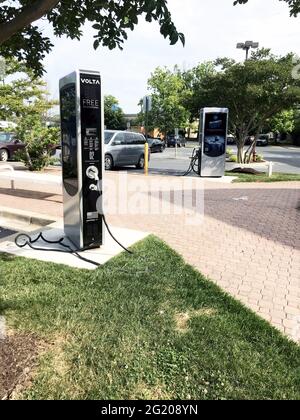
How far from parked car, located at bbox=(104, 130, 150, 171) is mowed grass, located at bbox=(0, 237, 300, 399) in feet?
37.3

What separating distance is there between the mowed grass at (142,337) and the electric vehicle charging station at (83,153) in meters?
0.79

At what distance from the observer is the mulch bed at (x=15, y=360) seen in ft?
8.71

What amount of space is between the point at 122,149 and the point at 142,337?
13322 millimetres

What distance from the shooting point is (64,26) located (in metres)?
3.49

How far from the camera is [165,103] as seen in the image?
42.3 m

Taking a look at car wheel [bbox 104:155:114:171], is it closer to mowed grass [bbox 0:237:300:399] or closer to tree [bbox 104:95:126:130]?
mowed grass [bbox 0:237:300:399]

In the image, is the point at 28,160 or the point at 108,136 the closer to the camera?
the point at 28,160

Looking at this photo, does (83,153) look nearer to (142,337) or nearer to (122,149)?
(142,337)

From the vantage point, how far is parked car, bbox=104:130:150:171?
616 inches

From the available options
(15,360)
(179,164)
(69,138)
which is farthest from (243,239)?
(179,164)

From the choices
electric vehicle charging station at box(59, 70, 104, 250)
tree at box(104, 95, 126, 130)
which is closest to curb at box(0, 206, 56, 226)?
electric vehicle charging station at box(59, 70, 104, 250)

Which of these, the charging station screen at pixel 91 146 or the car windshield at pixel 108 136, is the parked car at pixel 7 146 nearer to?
the car windshield at pixel 108 136
